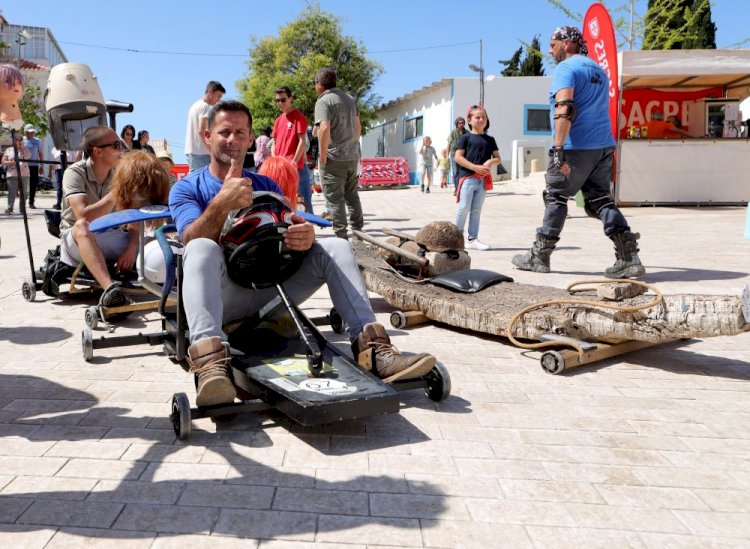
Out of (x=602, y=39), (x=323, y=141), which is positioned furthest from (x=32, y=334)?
(x=602, y=39)

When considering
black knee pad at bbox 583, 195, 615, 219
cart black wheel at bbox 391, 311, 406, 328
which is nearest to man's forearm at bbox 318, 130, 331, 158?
black knee pad at bbox 583, 195, 615, 219

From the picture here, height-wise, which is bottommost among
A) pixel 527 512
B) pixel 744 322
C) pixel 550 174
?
pixel 527 512

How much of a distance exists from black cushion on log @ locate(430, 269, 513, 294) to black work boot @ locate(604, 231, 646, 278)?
2.02 meters

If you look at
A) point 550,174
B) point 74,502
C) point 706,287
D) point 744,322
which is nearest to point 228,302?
point 74,502

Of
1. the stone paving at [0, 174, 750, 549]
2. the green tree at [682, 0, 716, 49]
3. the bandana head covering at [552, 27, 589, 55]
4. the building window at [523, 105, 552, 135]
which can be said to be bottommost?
the stone paving at [0, 174, 750, 549]

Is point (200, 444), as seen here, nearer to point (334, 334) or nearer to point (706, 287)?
point (334, 334)

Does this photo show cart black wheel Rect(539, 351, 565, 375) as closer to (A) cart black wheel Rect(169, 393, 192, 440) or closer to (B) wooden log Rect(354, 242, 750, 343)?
(B) wooden log Rect(354, 242, 750, 343)

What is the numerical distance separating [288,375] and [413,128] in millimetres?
38225

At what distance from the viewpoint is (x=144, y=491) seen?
2.41 meters

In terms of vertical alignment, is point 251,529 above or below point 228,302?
below

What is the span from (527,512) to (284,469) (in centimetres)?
91

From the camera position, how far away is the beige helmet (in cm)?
560

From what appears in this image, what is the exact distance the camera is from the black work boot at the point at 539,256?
6.95 m

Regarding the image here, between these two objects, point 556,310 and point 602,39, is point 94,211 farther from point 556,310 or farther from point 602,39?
point 602,39
